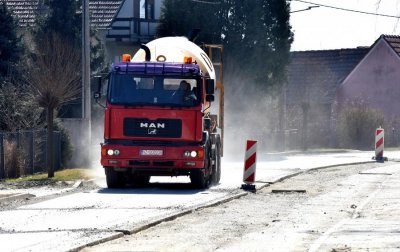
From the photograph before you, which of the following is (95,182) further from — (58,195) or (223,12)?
(223,12)

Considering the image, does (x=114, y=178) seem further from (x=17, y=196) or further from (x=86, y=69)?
(x=86, y=69)

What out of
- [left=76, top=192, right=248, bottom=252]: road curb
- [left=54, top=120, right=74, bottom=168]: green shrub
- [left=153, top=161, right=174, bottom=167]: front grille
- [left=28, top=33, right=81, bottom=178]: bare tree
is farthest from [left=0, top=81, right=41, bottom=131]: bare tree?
[left=76, top=192, right=248, bottom=252]: road curb

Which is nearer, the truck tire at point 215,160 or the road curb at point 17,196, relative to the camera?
the road curb at point 17,196

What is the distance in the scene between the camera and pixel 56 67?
133 feet

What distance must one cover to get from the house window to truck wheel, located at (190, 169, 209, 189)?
3613 cm

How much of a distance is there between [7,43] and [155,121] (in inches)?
766

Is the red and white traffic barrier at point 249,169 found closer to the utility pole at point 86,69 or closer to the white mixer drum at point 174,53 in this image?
the white mixer drum at point 174,53

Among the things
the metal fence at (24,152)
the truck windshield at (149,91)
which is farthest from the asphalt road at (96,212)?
the metal fence at (24,152)

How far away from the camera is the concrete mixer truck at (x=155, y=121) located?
2550 centimetres

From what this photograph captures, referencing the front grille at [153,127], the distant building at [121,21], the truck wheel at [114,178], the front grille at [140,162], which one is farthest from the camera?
the distant building at [121,21]

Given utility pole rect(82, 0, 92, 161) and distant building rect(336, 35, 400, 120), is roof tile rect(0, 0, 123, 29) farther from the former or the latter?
distant building rect(336, 35, 400, 120)

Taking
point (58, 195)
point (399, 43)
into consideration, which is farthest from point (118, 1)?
point (58, 195)

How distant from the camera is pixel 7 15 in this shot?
44125 millimetres

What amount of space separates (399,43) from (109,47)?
25042mm
